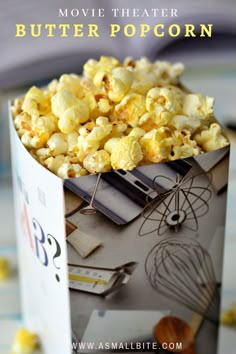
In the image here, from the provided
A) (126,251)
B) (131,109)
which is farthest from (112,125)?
(126,251)

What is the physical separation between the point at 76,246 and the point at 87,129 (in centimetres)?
13

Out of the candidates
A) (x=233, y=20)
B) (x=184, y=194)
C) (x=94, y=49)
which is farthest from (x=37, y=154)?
(x=233, y=20)

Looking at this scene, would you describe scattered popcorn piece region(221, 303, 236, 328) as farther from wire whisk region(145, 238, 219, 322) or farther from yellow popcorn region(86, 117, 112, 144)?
yellow popcorn region(86, 117, 112, 144)

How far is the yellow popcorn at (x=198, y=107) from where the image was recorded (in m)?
0.74

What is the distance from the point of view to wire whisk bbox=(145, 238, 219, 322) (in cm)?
73

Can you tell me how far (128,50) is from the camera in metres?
1.45

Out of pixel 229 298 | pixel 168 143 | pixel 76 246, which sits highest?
pixel 168 143

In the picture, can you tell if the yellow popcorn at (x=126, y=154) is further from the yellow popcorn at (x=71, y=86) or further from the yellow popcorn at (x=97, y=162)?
the yellow popcorn at (x=71, y=86)

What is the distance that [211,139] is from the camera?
2.33 ft

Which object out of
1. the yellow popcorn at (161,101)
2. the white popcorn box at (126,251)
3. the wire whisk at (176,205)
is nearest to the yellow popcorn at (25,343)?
the white popcorn box at (126,251)

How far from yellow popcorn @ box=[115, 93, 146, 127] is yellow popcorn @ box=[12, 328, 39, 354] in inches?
13.7

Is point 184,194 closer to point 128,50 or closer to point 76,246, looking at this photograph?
point 76,246

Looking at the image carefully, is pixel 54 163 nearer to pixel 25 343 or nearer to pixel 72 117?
pixel 72 117

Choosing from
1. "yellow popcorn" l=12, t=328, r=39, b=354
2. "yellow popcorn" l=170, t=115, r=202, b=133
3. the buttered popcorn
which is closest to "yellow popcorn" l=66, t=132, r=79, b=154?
the buttered popcorn
